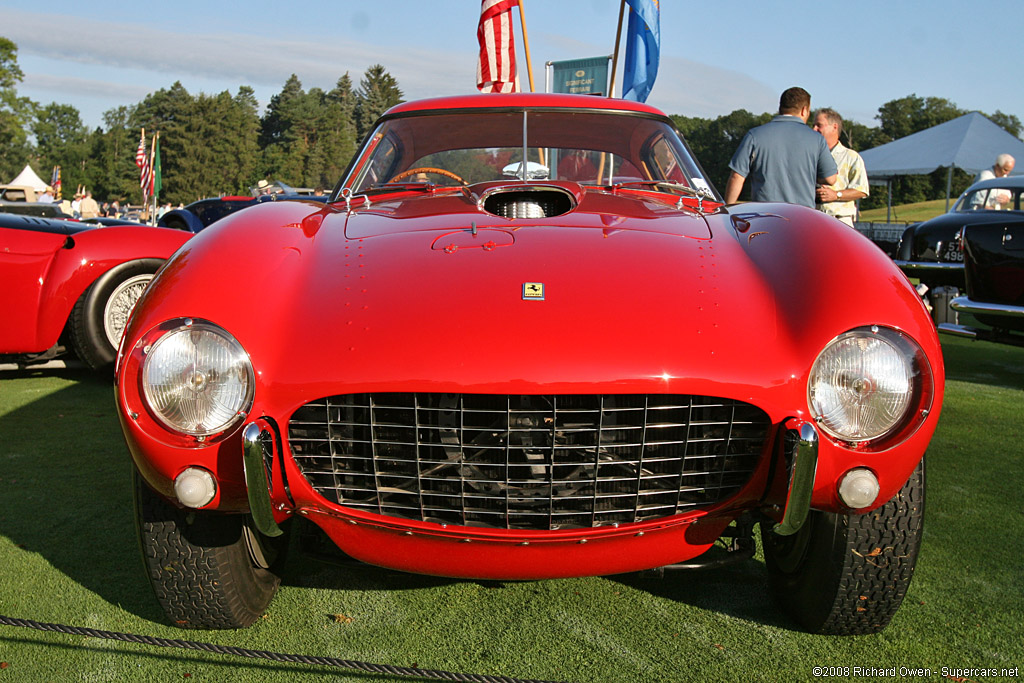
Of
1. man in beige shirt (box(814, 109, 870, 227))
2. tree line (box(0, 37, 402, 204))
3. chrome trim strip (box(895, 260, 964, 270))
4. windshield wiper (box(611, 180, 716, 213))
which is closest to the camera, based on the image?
windshield wiper (box(611, 180, 716, 213))

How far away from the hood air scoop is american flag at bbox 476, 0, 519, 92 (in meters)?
5.52

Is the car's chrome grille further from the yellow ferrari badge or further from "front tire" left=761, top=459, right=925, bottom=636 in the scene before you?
"front tire" left=761, top=459, right=925, bottom=636

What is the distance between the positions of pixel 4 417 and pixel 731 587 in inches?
161

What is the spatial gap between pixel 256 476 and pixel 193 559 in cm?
48

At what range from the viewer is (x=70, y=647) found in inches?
86.4

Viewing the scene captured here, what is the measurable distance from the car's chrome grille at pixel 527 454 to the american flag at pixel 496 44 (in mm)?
6524

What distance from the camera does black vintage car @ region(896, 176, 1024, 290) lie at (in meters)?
7.88

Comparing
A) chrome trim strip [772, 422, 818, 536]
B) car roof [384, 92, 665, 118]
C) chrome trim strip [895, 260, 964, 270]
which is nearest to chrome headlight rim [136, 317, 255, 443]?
chrome trim strip [772, 422, 818, 536]

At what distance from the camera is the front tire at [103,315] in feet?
17.3

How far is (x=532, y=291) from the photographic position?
1981mm

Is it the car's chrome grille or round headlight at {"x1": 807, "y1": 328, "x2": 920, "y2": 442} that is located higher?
round headlight at {"x1": 807, "y1": 328, "x2": 920, "y2": 442}

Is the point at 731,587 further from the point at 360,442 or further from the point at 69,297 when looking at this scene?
the point at 69,297

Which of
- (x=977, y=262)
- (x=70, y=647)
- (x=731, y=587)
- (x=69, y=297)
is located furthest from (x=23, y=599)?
(x=977, y=262)

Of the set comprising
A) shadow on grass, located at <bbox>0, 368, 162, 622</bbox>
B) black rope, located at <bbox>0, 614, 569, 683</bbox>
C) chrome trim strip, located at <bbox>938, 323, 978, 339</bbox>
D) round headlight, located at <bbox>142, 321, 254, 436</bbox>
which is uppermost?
round headlight, located at <bbox>142, 321, 254, 436</bbox>
